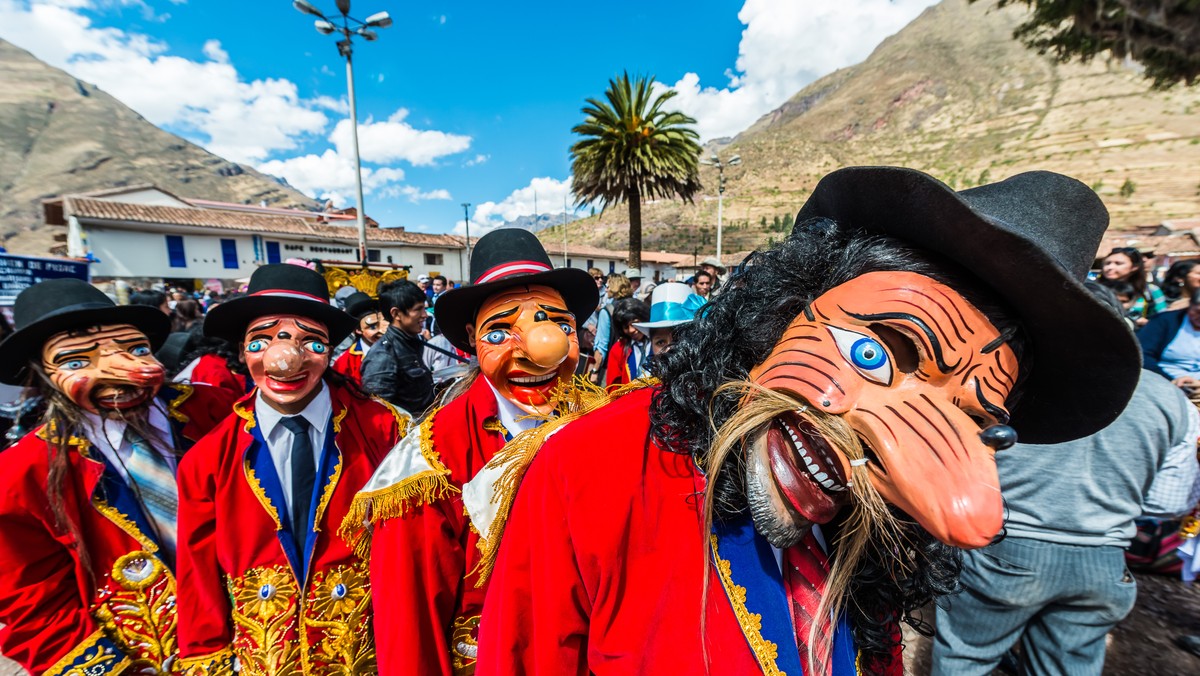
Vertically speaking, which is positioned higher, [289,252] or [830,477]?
[289,252]

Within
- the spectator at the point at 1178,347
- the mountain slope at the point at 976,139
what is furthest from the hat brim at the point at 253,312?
the mountain slope at the point at 976,139

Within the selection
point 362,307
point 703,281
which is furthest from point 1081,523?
point 703,281

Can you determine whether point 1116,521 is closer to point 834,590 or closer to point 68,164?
point 834,590

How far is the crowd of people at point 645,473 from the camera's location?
2.95ft

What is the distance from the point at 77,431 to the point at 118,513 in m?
0.37

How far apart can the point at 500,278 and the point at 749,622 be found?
1.40 m

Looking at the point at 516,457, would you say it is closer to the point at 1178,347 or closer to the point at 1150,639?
the point at 1150,639

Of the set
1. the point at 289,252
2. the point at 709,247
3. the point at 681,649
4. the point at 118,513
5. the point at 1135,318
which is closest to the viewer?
the point at 681,649

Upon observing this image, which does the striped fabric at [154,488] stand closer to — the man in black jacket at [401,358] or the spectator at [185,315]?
the man in black jacket at [401,358]

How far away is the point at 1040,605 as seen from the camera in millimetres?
2078

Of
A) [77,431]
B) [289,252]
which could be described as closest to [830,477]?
[77,431]

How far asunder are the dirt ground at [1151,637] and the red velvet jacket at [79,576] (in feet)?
12.2

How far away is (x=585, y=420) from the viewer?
1.14 m

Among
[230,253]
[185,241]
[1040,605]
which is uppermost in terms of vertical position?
[185,241]
